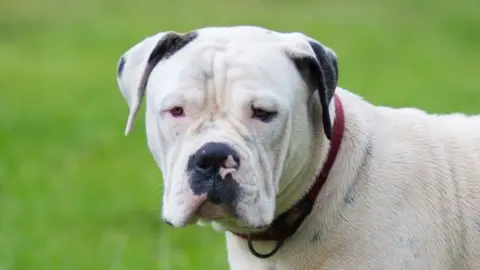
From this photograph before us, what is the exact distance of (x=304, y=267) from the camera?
17.2 ft

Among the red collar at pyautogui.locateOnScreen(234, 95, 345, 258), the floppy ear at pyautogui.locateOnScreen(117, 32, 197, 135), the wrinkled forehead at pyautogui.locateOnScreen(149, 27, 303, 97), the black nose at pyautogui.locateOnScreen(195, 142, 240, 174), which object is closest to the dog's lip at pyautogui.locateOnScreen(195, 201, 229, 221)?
the black nose at pyautogui.locateOnScreen(195, 142, 240, 174)

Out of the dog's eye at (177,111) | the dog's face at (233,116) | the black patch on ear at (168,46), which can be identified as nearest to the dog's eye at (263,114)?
the dog's face at (233,116)

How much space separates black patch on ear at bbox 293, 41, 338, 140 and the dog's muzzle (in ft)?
1.56

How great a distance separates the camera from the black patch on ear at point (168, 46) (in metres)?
5.24

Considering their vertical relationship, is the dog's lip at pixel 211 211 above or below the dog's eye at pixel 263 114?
below

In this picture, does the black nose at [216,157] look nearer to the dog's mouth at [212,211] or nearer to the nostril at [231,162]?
the nostril at [231,162]

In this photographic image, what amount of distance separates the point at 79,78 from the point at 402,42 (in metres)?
5.15

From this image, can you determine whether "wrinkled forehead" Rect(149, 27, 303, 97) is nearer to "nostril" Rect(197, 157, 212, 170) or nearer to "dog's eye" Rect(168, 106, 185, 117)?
"dog's eye" Rect(168, 106, 185, 117)

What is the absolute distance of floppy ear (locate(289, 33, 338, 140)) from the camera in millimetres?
5121

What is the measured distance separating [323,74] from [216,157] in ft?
1.99

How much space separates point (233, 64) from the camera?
504 centimetres

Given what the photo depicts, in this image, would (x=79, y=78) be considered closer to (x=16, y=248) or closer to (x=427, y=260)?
(x=16, y=248)

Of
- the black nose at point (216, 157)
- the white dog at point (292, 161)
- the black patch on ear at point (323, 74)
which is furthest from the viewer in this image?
the black patch on ear at point (323, 74)

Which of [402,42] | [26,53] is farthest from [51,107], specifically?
[402,42]
